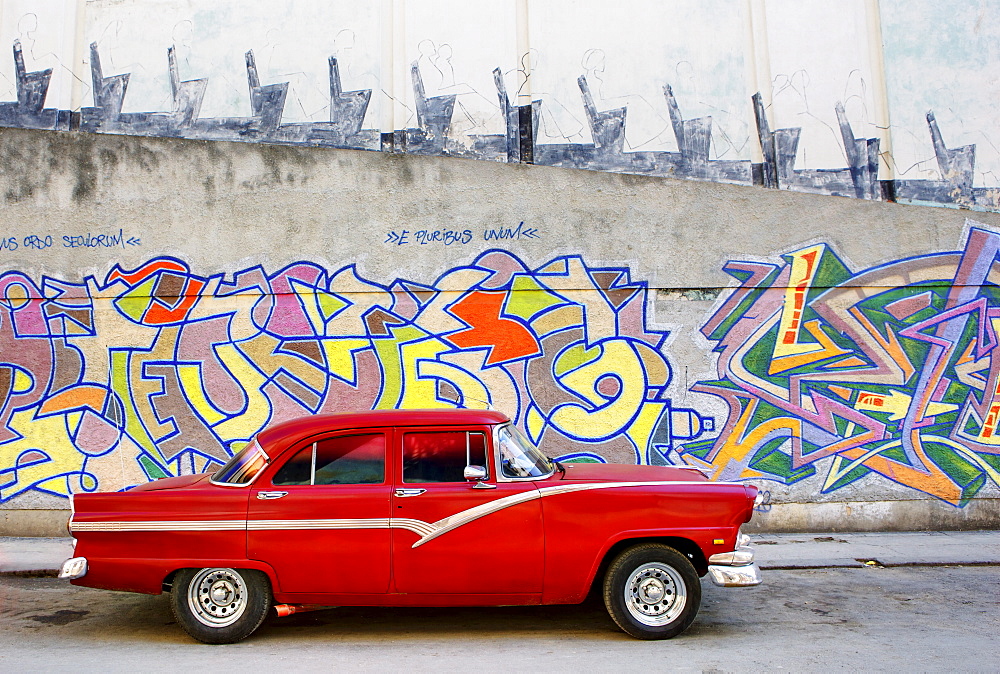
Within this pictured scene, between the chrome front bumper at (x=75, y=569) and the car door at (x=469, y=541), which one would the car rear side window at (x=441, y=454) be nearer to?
the car door at (x=469, y=541)

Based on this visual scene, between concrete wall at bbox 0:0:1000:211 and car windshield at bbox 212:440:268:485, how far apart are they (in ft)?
16.0

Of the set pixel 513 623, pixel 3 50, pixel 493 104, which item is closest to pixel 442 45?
pixel 493 104

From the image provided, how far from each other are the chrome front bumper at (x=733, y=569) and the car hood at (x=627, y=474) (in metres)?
0.55

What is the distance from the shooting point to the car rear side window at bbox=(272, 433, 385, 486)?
5570mm

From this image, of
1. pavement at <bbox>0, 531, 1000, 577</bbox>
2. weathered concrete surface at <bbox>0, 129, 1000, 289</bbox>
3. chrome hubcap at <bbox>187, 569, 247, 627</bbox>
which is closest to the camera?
chrome hubcap at <bbox>187, 569, 247, 627</bbox>

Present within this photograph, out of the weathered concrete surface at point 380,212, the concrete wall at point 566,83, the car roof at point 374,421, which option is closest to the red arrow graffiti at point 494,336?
the weathered concrete surface at point 380,212

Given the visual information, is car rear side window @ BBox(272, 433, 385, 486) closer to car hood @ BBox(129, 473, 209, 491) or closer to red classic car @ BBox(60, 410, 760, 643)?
red classic car @ BBox(60, 410, 760, 643)

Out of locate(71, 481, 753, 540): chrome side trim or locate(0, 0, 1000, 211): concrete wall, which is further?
locate(0, 0, 1000, 211): concrete wall

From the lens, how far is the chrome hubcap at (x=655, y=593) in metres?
5.44

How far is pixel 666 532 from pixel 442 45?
666 centimetres

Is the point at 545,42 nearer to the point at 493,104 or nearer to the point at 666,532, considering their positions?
the point at 493,104

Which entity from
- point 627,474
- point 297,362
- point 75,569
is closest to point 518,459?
point 627,474

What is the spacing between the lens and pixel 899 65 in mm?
9734

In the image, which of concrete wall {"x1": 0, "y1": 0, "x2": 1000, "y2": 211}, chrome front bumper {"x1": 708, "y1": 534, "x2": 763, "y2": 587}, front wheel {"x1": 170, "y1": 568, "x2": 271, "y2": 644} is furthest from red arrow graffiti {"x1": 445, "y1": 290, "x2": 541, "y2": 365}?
front wheel {"x1": 170, "y1": 568, "x2": 271, "y2": 644}
